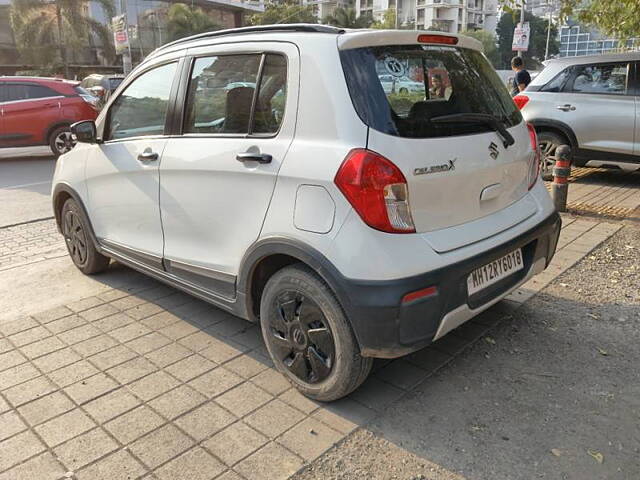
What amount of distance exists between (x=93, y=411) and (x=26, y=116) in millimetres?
11087

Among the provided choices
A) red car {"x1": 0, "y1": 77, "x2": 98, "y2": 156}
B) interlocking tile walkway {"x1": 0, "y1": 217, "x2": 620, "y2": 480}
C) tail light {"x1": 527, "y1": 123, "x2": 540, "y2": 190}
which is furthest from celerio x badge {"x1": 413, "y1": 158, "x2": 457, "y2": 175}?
red car {"x1": 0, "y1": 77, "x2": 98, "y2": 156}

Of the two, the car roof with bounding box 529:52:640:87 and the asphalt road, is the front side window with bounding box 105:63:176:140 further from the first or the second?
the car roof with bounding box 529:52:640:87

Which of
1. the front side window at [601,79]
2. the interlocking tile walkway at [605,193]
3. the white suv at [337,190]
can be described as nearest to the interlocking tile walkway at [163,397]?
the white suv at [337,190]

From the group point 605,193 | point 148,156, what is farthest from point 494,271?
point 605,193

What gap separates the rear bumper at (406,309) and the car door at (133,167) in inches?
70.9

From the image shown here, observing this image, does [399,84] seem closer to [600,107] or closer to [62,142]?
[600,107]

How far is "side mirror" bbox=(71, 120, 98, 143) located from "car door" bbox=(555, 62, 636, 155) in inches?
253

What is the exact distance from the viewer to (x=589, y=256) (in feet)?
16.8

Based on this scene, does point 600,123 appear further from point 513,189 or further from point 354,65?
point 354,65

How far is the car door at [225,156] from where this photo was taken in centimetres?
295

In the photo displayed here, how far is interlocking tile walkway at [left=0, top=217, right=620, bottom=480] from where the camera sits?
2594 mm

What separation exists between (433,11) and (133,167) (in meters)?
110

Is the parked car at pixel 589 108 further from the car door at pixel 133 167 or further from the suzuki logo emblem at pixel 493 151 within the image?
the car door at pixel 133 167

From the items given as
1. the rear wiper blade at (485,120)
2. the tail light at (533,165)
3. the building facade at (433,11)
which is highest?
the building facade at (433,11)
